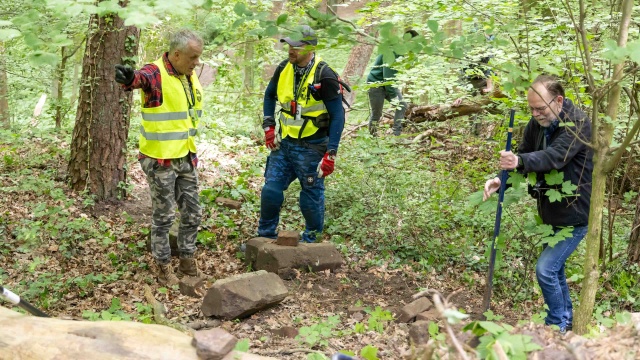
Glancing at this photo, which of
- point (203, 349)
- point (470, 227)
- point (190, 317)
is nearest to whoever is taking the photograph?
point (203, 349)

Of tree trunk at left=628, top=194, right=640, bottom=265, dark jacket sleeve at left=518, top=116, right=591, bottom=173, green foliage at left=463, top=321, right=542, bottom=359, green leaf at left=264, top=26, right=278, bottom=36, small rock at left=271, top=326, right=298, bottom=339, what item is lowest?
small rock at left=271, top=326, right=298, bottom=339

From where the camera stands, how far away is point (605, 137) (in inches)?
160

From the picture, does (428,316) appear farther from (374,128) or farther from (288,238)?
(374,128)

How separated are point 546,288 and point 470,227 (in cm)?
249

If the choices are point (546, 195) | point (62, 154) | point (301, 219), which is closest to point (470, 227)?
point (301, 219)

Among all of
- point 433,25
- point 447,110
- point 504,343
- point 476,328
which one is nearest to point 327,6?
point 433,25

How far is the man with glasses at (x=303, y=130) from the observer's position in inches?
235

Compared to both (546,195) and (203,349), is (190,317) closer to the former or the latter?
(203,349)

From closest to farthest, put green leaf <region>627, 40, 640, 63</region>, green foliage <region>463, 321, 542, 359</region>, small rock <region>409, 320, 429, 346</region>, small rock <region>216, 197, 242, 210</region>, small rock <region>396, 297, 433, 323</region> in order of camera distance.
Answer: green foliage <region>463, 321, 542, 359</region>
green leaf <region>627, 40, 640, 63</region>
small rock <region>409, 320, 429, 346</region>
small rock <region>396, 297, 433, 323</region>
small rock <region>216, 197, 242, 210</region>

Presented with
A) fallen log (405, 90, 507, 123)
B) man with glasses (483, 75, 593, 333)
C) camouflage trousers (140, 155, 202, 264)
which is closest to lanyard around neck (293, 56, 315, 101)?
camouflage trousers (140, 155, 202, 264)

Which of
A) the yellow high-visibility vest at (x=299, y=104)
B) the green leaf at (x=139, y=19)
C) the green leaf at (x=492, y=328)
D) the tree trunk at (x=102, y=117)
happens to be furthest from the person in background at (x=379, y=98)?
Answer: the green leaf at (x=492, y=328)

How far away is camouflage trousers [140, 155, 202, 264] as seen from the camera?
5.41 metres

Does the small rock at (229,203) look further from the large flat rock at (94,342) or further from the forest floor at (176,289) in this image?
the large flat rock at (94,342)

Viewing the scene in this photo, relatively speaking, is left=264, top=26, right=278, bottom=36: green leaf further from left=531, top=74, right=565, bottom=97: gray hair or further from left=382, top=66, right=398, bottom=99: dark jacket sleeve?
left=382, top=66, right=398, bottom=99: dark jacket sleeve
